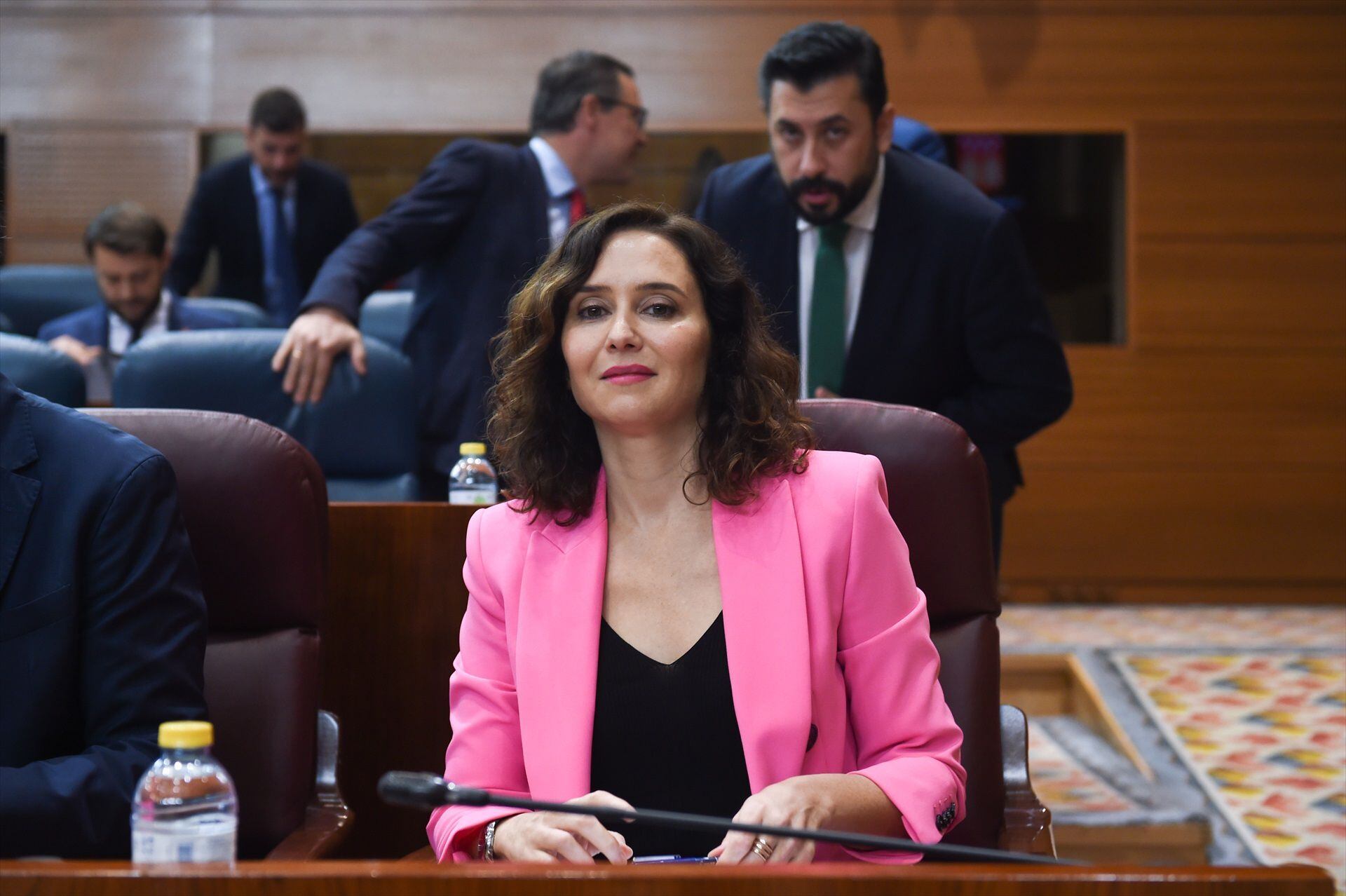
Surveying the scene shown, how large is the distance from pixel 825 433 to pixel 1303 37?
13.7 ft

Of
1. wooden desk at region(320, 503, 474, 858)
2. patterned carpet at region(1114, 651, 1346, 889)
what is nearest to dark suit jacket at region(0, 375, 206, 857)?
wooden desk at region(320, 503, 474, 858)

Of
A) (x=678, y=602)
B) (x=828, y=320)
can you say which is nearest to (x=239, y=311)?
(x=828, y=320)

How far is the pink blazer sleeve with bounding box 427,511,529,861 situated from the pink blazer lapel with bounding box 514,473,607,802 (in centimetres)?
2

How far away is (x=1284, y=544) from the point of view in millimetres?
5039

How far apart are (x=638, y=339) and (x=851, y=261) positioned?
1.08 m

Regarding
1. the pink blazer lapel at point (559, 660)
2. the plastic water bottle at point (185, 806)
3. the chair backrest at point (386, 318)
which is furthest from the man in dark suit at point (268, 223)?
the plastic water bottle at point (185, 806)

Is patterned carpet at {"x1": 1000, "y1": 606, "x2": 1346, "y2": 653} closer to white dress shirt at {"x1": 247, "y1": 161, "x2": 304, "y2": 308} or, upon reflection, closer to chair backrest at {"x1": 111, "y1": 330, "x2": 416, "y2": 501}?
chair backrest at {"x1": 111, "y1": 330, "x2": 416, "y2": 501}

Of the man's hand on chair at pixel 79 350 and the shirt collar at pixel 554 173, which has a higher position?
the shirt collar at pixel 554 173

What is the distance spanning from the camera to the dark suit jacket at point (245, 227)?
4539mm

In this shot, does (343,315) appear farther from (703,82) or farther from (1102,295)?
(1102,295)

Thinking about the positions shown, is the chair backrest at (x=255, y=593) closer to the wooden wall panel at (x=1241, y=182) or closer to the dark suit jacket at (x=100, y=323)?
the dark suit jacket at (x=100, y=323)

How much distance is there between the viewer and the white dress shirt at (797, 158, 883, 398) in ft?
8.07

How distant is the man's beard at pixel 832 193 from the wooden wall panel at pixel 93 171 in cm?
333

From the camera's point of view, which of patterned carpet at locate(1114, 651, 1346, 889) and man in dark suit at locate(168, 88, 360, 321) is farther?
man in dark suit at locate(168, 88, 360, 321)
